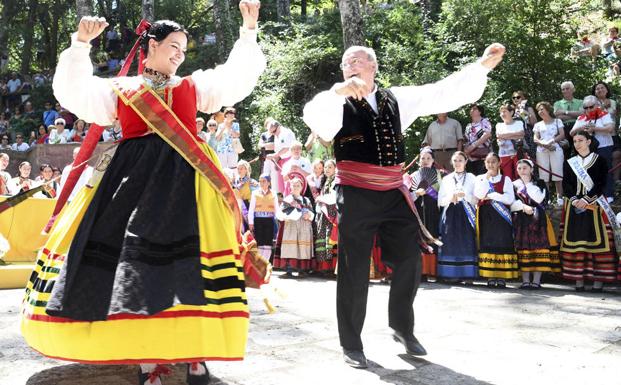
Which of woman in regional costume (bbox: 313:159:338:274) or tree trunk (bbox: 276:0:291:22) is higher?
tree trunk (bbox: 276:0:291:22)

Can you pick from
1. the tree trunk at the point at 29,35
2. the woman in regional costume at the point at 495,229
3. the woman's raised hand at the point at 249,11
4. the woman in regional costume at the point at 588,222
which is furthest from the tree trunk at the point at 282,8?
the woman's raised hand at the point at 249,11

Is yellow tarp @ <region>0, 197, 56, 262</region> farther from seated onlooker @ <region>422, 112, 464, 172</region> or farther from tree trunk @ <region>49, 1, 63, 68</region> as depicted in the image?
tree trunk @ <region>49, 1, 63, 68</region>

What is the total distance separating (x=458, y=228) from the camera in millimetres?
8164

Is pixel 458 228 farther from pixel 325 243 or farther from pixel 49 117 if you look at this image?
pixel 49 117

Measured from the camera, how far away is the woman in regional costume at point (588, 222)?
7.49 meters

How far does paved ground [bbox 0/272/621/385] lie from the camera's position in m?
3.46

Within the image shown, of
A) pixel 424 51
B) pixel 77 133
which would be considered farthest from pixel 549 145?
pixel 77 133

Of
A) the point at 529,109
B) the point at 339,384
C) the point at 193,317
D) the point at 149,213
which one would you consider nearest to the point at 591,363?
the point at 339,384

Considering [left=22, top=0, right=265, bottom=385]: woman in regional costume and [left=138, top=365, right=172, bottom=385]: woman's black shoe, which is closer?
[left=22, top=0, right=265, bottom=385]: woman in regional costume

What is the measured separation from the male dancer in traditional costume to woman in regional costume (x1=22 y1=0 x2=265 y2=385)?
674 mm

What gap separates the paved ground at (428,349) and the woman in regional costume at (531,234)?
1.45m

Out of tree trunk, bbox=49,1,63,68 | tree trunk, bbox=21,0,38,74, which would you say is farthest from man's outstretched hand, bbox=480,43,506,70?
tree trunk, bbox=49,1,63,68

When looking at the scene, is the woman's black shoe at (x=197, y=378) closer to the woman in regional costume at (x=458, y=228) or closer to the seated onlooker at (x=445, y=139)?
the woman in regional costume at (x=458, y=228)

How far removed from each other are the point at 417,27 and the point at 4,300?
10.3 metres
